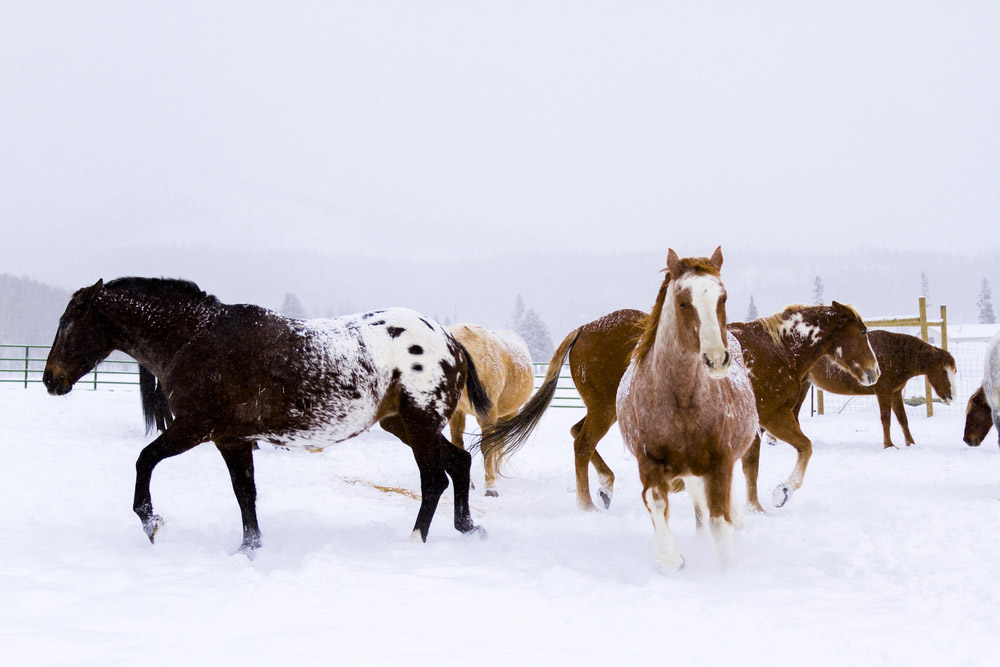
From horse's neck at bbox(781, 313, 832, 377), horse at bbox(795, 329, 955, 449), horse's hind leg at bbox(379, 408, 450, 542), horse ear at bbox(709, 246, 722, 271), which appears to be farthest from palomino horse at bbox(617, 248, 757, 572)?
horse at bbox(795, 329, 955, 449)

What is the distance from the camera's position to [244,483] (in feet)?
13.7

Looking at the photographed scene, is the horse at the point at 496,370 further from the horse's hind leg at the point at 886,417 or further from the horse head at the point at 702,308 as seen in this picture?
the horse's hind leg at the point at 886,417

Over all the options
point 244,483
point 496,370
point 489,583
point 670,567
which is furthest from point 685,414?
point 496,370

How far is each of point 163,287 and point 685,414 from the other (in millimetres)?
3499

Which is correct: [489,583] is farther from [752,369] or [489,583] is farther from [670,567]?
[752,369]

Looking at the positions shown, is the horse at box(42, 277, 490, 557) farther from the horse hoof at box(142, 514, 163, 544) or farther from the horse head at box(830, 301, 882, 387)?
the horse head at box(830, 301, 882, 387)

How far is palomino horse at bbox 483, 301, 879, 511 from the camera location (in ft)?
18.6

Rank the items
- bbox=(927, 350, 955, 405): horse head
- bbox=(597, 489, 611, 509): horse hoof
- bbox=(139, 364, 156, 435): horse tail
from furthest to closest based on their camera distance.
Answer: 1. bbox=(927, 350, 955, 405): horse head
2. bbox=(597, 489, 611, 509): horse hoof
3. bbox=(139, 364, 156, 435): horse tail

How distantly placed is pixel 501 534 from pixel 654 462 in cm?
137

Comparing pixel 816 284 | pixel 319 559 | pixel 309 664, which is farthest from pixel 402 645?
pixel 816 284

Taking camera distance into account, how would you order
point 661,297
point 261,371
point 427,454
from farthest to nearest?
point 427,454 → point 261,371 → point 661,297

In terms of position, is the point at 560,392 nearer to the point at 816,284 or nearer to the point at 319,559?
the point at 319,559

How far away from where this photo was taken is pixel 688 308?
333 cm

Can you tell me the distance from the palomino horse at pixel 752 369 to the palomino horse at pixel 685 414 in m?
1.78
